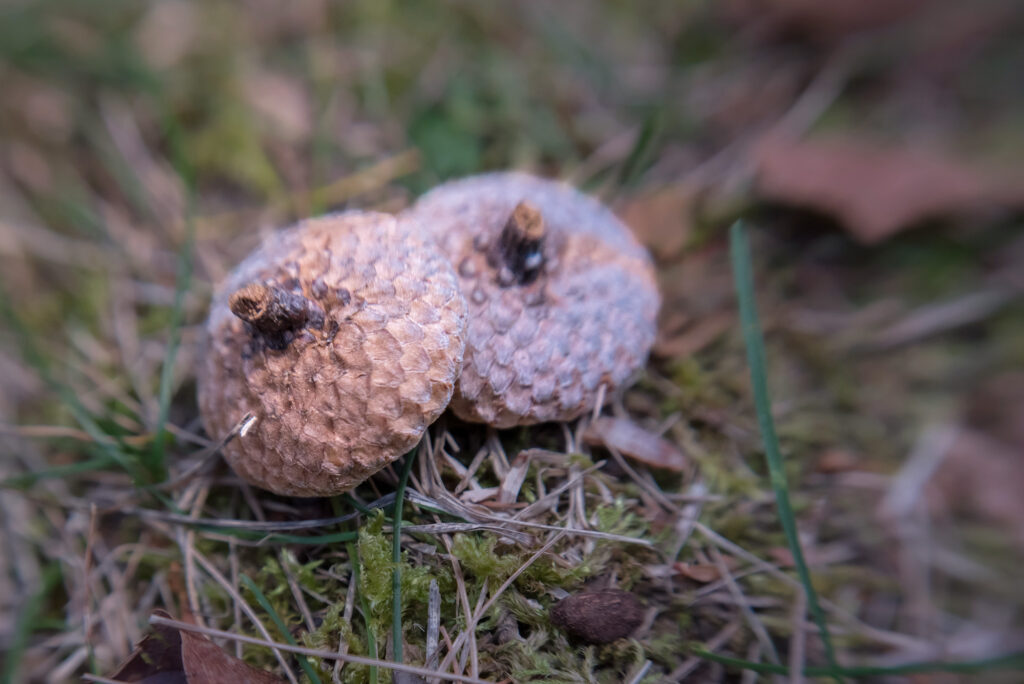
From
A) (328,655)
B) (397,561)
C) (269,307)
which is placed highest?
(269,307)

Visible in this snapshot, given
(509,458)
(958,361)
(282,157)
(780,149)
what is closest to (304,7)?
(282,157)

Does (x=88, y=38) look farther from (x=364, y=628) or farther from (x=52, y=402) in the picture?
(x=364, y=628)

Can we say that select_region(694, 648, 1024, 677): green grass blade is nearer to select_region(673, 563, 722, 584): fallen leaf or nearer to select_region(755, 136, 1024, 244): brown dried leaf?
select_region(673, 563, 722, 584): fallen leaf

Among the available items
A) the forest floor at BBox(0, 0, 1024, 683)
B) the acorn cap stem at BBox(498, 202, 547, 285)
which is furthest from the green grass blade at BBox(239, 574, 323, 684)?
the acorn cap stem at BBox(498, 202, 547, 285)

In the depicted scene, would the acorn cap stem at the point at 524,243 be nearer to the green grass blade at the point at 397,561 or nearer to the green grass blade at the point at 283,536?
Answer: the green grass blade at the point at 397,561

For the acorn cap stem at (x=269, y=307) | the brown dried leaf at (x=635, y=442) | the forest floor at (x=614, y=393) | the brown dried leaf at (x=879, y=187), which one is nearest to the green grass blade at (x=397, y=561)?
the forest floor at (x=614, y=393)

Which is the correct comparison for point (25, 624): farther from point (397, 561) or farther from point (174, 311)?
point (397, 561)

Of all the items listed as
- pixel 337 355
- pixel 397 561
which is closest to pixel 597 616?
pixel 397 561
